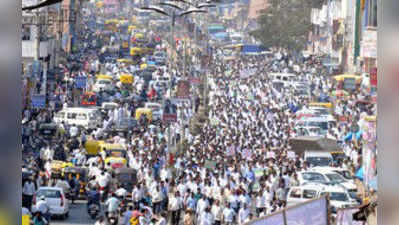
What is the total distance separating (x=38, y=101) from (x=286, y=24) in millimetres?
18585

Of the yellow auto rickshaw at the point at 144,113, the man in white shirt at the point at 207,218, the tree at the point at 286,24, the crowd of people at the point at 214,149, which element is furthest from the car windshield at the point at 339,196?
the tree at the point at 286,24

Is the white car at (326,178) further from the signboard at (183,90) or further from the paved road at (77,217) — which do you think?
the signboard at (183,90)

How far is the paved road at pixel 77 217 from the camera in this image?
2033 cm

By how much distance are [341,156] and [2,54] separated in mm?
25920

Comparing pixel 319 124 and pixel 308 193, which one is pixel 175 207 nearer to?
pixel 308 193

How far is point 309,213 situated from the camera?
28.0 feet

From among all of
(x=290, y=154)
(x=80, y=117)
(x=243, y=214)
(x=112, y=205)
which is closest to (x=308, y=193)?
(x=243, y=214)

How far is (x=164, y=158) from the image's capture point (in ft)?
92.6

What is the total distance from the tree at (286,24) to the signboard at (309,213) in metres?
41.1

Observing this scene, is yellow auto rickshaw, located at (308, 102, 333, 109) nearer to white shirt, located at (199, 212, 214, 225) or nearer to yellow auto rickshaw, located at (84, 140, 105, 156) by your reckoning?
yellow auto rickshaw, located at (84, 140, 105, 156)

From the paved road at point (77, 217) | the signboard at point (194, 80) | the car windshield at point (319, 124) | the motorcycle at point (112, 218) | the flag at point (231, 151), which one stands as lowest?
the paved road at point (77, 217)

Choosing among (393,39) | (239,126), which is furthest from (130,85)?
(393,39)

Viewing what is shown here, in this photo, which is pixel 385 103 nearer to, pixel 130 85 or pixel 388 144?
pixel 388 144

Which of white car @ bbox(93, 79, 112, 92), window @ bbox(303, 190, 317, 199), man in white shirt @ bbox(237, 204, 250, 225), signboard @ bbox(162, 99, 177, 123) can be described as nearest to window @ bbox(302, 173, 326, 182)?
window @ bbox(303, 190, 317, 199)
